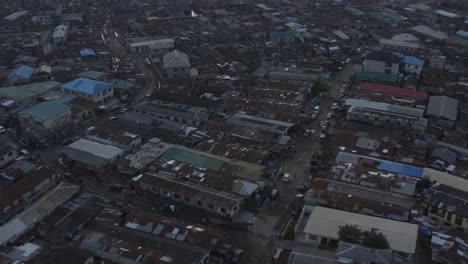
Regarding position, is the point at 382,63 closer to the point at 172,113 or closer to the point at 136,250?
the point at 172,113

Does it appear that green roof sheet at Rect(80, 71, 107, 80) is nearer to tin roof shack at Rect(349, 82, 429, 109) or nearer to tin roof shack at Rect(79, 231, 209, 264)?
tin roof shack at Rect(349, 82, 429, 109)

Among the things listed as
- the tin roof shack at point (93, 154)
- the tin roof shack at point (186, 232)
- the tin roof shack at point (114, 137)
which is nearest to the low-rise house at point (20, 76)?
the tin roof shack at point (114, 137)

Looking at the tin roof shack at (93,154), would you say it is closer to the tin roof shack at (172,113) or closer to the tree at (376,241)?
the tin roof shack at (172,113)

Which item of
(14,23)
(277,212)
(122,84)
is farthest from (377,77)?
(14,23)

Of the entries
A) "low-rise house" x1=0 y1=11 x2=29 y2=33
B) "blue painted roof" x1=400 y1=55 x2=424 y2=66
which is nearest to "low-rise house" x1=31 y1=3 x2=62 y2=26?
"low-rise house" x1=0 y1=11 x2=29 y2=33

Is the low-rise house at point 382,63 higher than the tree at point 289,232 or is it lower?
higher
